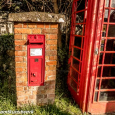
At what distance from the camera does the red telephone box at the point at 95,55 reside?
7.49ft

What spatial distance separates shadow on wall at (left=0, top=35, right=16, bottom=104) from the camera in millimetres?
3039

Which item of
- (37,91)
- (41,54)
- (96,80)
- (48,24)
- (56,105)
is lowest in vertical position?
(56,105)

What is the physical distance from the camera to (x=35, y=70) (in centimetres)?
237

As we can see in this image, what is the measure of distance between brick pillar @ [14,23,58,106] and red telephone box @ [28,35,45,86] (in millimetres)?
75

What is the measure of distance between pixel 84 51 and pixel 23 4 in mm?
2881

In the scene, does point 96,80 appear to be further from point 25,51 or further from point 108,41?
point 25,51

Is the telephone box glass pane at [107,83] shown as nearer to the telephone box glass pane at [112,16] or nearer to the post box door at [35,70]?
the telephone box glass pane at [112,16]

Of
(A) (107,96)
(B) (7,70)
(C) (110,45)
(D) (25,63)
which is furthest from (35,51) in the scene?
(B) (7,70)

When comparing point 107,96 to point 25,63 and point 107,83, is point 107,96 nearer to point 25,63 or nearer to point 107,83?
point 107,83

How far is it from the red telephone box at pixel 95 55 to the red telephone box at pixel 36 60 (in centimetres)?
89

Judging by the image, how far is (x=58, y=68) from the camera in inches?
155

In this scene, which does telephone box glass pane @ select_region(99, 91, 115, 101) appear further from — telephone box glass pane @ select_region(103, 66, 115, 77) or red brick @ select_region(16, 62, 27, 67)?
red brick @ select_region(16, 62, 27, 67)

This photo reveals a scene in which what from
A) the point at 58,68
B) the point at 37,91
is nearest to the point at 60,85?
the point at 58,68

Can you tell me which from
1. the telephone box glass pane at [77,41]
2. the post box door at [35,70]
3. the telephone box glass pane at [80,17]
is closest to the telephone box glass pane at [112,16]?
the telephone box glass pane at [80,17]
